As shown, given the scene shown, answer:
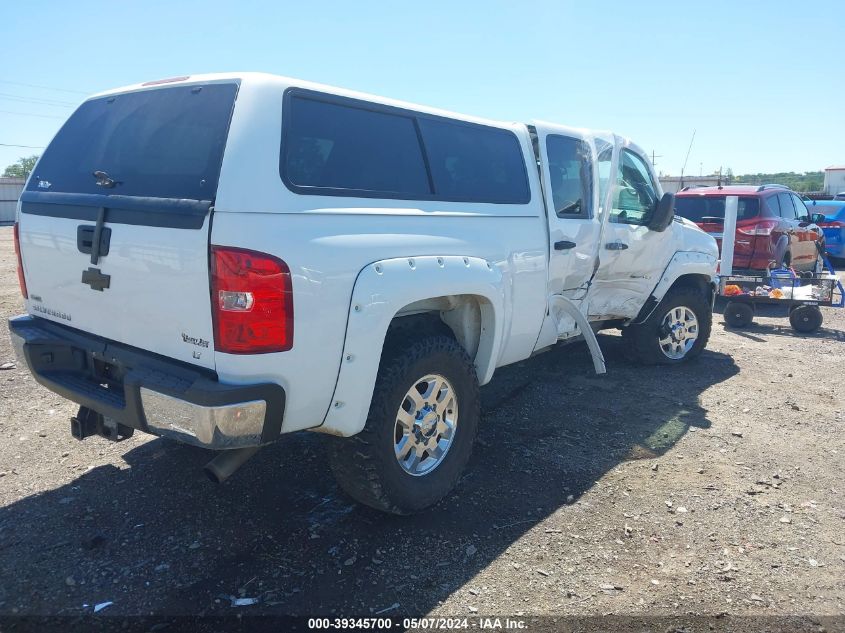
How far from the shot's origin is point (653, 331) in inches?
241

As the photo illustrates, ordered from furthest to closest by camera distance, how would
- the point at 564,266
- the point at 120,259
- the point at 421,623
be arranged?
the point at 564,266 → the point at 120,259 → the point at 421,623

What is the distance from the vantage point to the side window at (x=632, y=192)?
535 centimetres

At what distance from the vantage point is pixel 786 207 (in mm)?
10578

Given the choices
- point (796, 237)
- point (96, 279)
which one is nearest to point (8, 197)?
point (796, 237)

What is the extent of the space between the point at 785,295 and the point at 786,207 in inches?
125

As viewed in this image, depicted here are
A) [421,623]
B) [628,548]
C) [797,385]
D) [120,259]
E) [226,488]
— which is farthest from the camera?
[797,385]

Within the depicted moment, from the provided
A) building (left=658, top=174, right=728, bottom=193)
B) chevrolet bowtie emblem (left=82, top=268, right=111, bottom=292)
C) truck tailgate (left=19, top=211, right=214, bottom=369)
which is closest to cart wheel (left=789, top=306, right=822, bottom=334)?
truck tailgate (left=19, top=211, right=214, bottom=369)

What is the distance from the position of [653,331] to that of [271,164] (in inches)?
177

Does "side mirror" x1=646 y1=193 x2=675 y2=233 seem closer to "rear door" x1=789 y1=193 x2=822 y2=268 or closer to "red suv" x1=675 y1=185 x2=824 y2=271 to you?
"red suv" x1=675 y1=185 x2=824 y2=271

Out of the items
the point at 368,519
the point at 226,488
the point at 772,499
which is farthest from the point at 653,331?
the point at 226,488

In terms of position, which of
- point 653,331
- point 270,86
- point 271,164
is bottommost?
point 653,331

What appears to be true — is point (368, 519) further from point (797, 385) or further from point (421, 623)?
point (797, 385)

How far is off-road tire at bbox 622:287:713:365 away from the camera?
20.0 feet

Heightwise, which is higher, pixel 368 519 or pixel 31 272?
pixel 31 272
